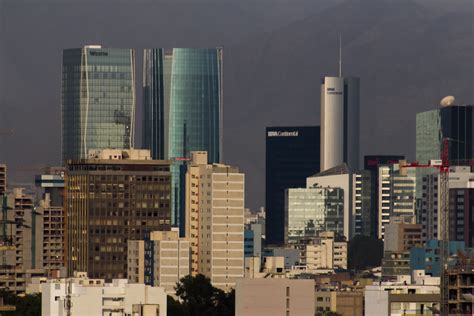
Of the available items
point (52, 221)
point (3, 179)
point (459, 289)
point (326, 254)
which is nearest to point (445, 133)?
point (326, 254)

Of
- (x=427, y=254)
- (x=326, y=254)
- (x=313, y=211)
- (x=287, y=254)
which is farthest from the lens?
(x=313, y=211)

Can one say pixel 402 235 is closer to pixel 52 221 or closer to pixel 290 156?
pixel 52 221

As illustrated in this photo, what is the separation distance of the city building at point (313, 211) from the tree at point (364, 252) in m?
13.1

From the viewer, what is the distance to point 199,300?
9444 centimetres

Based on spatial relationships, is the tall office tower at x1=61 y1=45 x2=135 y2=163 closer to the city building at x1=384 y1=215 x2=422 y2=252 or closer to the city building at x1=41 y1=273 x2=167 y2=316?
the city building at x1=384 y1=215 x2=422 y2=252

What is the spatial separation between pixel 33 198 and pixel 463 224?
24.4 metres

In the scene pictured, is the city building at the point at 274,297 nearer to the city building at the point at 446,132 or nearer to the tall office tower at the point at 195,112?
the city building at the point at 446,132

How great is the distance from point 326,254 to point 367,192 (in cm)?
2969

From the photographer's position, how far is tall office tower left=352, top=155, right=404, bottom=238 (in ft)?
586

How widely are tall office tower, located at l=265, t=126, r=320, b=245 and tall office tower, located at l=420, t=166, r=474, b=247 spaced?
36070 millimetres

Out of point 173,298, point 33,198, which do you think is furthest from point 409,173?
point 173,298

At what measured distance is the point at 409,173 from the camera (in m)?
173

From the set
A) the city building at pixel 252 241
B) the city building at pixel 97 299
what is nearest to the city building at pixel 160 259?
the city building at pixel 252 241

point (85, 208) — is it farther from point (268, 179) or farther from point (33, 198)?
point (268, 179)
